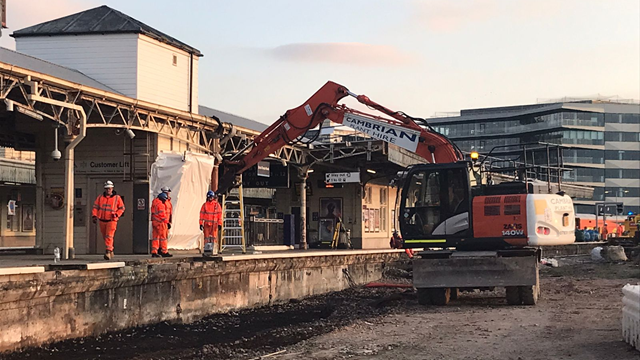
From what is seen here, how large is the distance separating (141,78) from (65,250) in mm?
8620

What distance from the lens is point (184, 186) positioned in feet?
73.3

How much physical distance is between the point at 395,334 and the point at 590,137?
99810mm

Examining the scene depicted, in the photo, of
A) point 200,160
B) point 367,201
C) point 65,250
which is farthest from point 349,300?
point 367,201

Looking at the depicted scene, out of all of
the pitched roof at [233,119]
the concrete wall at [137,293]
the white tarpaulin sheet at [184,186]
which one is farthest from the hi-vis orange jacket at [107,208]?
the pitched roof at [233,119]

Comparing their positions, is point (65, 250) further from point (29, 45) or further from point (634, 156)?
point (634, 156)

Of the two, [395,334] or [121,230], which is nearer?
[395,334]

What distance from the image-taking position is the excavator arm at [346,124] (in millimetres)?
19234

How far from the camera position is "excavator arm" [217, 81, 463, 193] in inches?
757

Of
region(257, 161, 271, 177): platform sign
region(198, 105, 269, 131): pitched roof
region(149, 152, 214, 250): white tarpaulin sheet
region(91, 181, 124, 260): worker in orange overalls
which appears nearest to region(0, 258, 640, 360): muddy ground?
region(91, 181, 124, 260): worker in orange overalls

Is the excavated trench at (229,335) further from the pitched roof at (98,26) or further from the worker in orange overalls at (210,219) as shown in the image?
the pitched roof at (98,26)

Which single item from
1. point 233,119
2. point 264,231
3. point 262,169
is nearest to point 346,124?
point 262,169

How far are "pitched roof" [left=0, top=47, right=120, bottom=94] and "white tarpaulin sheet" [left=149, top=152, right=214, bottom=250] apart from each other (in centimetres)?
329

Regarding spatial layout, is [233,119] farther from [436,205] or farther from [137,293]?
[137,293]

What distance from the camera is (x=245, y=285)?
19.7 m
